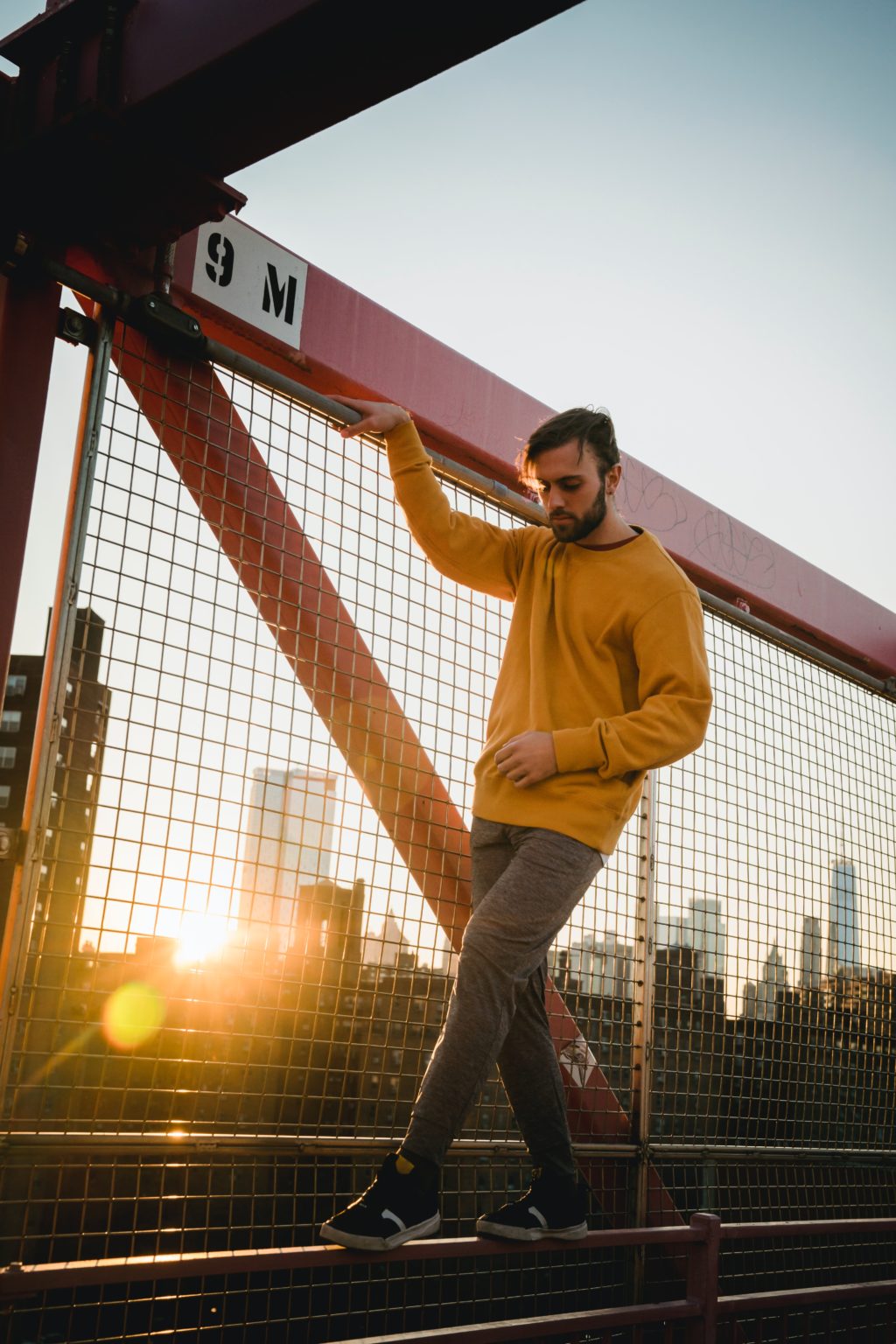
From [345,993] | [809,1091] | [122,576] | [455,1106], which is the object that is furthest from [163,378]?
[809,1091]

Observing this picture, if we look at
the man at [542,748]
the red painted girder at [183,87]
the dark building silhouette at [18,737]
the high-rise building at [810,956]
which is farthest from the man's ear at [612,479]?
the dark building silhouette at [18,737]

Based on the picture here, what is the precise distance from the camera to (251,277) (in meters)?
2.11

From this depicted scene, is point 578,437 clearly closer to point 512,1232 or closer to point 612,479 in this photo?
point 612,479

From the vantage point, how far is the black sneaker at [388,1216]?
4.41 feet

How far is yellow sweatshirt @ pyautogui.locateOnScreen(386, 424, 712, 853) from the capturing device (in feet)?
5.45

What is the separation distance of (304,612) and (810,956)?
198cm

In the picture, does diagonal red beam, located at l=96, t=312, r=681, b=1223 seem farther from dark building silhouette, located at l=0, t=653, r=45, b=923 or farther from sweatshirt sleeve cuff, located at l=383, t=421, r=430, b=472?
dark building silhouette, located at l=0, t=653, r=45, b=923

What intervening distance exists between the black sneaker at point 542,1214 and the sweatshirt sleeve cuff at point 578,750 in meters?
0.66

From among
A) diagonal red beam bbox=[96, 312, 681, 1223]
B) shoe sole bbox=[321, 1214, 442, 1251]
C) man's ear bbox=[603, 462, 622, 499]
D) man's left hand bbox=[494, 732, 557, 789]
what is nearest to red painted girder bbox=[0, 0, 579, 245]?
diagonal red beam bbox=[96, 312, 681, 1223]

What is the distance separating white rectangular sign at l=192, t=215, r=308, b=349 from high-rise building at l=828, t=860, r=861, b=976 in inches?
90.9

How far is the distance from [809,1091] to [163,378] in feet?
8.72

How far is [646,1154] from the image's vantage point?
7.99 feet

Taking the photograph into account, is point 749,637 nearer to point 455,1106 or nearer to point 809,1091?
point 809,1091

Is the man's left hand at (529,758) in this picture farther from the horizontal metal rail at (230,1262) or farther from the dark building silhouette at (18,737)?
the dark building silhouette at (18,737)
